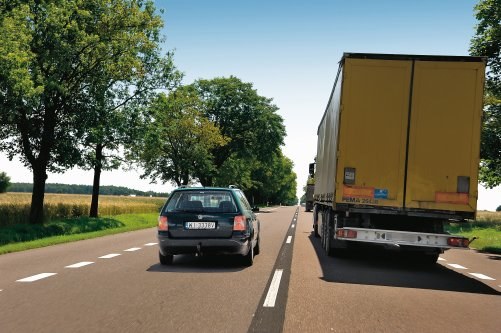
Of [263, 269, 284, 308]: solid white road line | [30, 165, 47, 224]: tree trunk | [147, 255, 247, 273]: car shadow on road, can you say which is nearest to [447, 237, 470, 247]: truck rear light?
[263, 269, 284, 308]: solid white road line

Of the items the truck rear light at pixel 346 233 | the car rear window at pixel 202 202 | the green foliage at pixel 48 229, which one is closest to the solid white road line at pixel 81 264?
the car rear window at pixel 202 202

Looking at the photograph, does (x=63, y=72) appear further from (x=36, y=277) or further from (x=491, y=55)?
(x=491, y=55)

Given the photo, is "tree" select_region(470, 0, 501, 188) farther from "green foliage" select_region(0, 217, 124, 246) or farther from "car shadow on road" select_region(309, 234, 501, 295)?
"green foliage" select_region(0, 217, 124, 246)

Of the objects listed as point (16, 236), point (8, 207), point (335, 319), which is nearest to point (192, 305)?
point (335, 319)

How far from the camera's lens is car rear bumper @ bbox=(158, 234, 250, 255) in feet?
31.4

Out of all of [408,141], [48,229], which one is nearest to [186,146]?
[48,229]

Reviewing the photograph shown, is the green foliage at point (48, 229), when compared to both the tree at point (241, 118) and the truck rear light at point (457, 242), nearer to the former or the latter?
the truck rear light at point (457, 242)

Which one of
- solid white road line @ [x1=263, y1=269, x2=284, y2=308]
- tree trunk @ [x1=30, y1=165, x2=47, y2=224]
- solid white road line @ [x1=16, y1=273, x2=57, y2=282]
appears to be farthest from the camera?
tree trunk @ [x1=30, y1=165, x2=47, y2=224]

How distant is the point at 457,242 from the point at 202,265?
185 inches

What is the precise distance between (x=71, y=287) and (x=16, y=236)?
10514 mm

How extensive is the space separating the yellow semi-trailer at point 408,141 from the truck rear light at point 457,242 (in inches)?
0.7

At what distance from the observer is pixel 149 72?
28.5m

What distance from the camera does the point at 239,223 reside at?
31.9 ft

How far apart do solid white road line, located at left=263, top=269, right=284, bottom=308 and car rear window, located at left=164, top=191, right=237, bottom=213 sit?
1.50m
